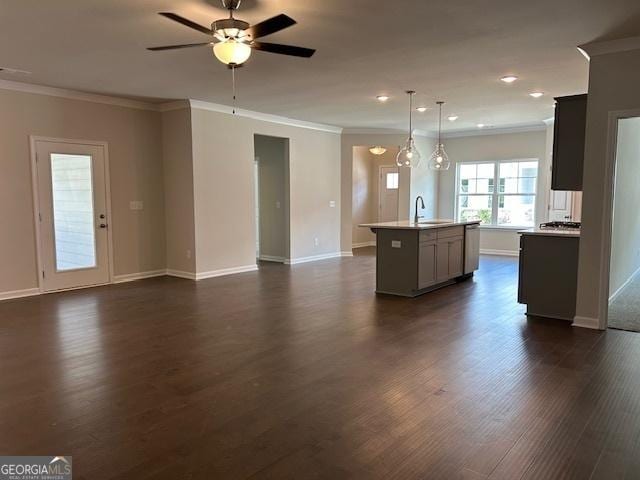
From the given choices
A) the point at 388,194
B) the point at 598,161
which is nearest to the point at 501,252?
the point at 388,194

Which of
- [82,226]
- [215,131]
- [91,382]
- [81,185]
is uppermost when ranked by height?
[215,131]

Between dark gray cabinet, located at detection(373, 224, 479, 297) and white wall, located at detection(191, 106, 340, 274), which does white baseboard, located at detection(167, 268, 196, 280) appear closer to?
white wall, located at detection(191, 106, 340, 274)

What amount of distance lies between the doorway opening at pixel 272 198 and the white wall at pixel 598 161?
5287mm

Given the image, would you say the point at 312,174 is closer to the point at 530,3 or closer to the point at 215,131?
the point at 215,131

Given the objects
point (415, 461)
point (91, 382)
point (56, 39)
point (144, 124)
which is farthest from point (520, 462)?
point (144, 124)

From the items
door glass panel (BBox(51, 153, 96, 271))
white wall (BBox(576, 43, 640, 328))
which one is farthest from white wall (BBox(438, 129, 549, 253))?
door glass panel (BBox(51, 153, 96, 271))

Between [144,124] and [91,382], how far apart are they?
4849 mm

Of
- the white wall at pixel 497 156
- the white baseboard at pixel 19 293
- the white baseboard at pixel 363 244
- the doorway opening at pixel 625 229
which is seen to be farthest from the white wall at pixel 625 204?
the white baseboard at pixel 19 293

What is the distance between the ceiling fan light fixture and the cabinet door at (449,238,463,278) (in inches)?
168

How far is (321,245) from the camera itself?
945cm

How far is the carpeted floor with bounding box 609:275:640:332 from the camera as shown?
15.1 ft

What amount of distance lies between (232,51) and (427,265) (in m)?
3.81

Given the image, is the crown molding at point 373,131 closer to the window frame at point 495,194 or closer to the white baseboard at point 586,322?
the window frame at point 495,194

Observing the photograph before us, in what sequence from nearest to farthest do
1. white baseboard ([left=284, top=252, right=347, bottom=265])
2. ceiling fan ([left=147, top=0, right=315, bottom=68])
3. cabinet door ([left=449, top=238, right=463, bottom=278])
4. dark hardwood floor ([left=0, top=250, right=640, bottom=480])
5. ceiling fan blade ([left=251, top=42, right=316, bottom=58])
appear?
dark hardwood floor ([left=0, top=250, right=640, bottom=480]) → ceiling fan ([left=147, top=0, right=315, bottom=68]) → ceiling fan blade ([left=251, top=42, right=316, bottom=58]) → cabinet door ([left=449, top=238, right=463, bottom=278]) → white baseboard ([left=284, top=252, right=347, bottom=265])
